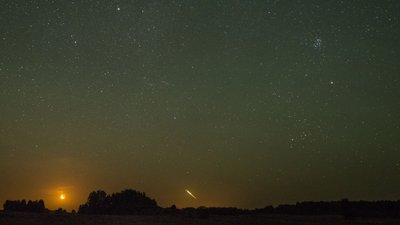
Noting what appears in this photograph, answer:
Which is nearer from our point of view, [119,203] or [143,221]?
[143,221]

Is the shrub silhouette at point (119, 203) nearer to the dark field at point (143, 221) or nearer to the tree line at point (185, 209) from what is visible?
the tree line at point (185, 209)

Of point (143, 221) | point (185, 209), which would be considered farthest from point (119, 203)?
point (143, 221)

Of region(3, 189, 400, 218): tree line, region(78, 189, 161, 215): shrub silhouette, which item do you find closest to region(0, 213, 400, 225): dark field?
region(3, 189, 400, 218): tree line

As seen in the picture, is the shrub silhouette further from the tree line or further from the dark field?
the dark field

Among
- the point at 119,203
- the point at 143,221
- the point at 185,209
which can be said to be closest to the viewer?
the point at 143,221

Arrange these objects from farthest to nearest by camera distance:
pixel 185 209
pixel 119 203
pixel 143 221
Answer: pixel 119 203 < pixel 185 209 < pixel 143 221

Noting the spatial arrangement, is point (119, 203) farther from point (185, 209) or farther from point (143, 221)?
point (143, 221)

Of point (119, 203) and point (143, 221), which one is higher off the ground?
point (119, 203)

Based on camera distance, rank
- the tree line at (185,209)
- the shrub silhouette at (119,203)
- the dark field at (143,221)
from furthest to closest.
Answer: the shrub silhouette at (119,203) < the tree line at (185,209) < the dark field at (143,221)

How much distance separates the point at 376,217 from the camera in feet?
182

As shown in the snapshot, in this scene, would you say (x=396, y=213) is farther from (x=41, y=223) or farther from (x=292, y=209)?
(x=41, y=223)

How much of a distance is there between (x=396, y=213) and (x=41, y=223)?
42872 millimetres

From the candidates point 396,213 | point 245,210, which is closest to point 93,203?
point 245,210

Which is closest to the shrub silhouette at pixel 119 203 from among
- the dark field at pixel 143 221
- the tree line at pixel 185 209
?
the tree line at pixel 185 209
